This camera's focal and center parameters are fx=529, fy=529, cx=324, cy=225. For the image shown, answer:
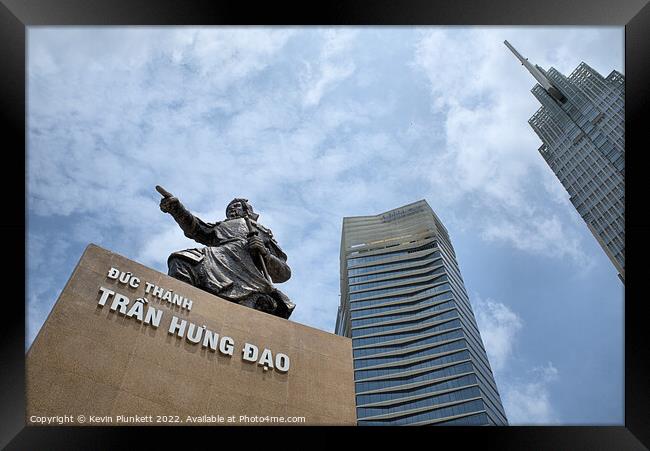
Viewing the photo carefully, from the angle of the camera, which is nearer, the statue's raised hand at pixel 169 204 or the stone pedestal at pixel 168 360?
the stone pedestal at pixel 168 360

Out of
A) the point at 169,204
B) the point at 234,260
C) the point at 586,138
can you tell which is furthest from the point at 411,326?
the point at 169,204

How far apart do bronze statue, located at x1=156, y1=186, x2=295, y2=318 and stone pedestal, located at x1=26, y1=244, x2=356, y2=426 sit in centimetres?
103

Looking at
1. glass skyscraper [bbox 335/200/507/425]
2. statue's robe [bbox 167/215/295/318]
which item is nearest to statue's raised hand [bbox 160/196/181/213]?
statue's robe [bbox 167/215/295/318]

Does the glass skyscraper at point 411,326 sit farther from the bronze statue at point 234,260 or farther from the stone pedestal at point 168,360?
the stone pedestal at point 168,360

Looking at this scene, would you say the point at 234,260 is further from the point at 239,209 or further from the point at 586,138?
the point at 586,138

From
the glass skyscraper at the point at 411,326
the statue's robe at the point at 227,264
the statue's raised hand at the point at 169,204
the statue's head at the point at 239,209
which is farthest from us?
the glass skyscraper at the point at 411,326

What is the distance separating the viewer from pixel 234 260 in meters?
10.6

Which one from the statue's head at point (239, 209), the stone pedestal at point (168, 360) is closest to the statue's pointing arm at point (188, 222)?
the statue's head at point (239, 209)

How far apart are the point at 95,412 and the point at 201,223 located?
5834 millimetres

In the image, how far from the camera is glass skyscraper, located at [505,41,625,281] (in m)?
60.7

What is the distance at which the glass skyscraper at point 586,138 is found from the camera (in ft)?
199

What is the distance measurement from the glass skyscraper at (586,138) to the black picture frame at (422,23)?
52962mm

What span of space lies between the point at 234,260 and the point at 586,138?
6783 cm
